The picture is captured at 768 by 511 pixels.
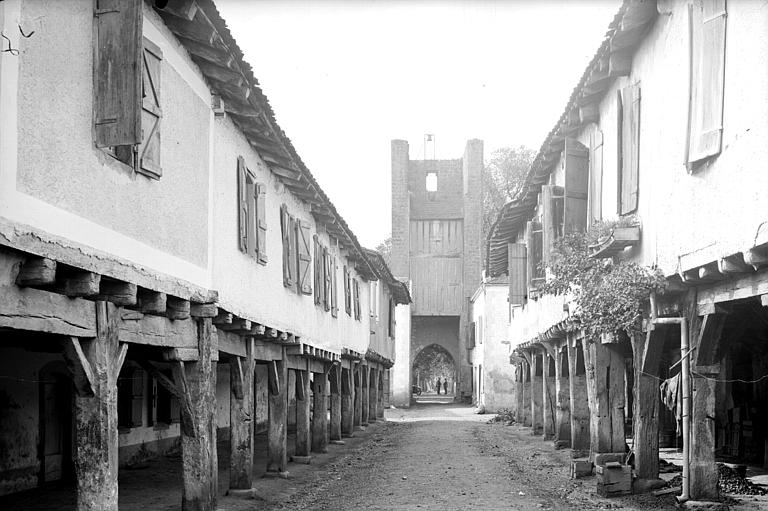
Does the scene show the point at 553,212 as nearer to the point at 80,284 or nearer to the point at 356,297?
the point at 356,297

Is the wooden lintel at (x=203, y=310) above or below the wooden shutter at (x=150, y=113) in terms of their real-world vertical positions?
below

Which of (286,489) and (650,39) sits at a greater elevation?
(650,39)

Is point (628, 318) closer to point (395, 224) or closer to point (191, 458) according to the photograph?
point (191, 458)

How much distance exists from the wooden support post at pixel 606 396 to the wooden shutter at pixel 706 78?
18.1ft

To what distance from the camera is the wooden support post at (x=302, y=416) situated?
18.6 m

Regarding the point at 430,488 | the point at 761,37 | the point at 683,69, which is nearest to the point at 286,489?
the point at 430,488

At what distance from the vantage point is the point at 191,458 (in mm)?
10555

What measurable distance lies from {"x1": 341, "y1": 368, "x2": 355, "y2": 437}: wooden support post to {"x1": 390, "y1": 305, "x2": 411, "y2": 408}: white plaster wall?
21820 mm

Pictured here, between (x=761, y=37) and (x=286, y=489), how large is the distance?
32.5ft

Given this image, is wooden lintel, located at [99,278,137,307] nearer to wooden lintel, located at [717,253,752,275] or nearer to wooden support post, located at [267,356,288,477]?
wooden lintel, located at [717,253,752,275]

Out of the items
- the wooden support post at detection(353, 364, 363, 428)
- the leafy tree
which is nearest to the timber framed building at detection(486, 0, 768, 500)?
the wooden support post at detection(353, 364, 363, 428)

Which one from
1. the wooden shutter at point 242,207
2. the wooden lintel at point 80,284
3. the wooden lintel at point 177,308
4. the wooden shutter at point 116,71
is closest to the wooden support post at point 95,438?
the wooden lintel at point 80,284

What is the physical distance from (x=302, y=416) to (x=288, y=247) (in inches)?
179

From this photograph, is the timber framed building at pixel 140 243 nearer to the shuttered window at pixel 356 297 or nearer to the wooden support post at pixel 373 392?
the shuttered window at pixel 356 297
